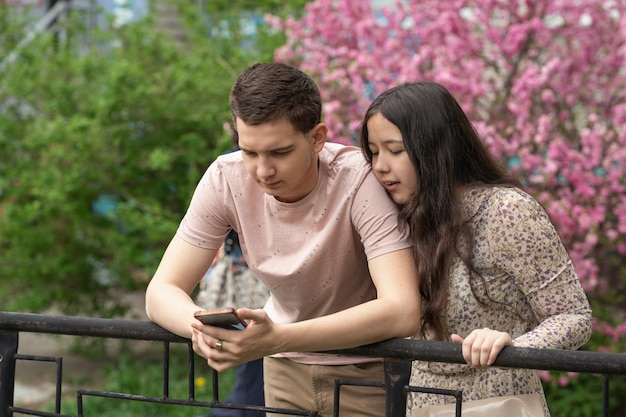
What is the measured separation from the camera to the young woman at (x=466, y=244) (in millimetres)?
2289

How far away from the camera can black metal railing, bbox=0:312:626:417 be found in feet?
6.64

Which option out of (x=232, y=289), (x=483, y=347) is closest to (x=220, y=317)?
(x=483, y=347)

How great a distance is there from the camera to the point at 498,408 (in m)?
2.23

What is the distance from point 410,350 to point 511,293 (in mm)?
348

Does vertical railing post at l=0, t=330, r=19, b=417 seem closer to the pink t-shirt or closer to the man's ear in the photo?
the pink t-shirt

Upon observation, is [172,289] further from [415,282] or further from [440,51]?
[440,51]

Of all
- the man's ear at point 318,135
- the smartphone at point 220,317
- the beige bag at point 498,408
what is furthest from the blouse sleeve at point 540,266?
the smartphone at point 220,317

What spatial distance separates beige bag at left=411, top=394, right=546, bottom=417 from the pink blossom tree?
258cm

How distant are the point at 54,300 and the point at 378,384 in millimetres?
4383

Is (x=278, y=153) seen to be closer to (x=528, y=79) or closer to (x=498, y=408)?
(x=498, y=408)

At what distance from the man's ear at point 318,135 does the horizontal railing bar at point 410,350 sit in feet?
1.75

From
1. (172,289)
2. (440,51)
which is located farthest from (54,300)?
(172,289)

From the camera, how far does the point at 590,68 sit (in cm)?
553

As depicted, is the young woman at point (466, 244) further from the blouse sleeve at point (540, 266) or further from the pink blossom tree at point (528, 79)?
the pink blossom tree at point (528, 79)
